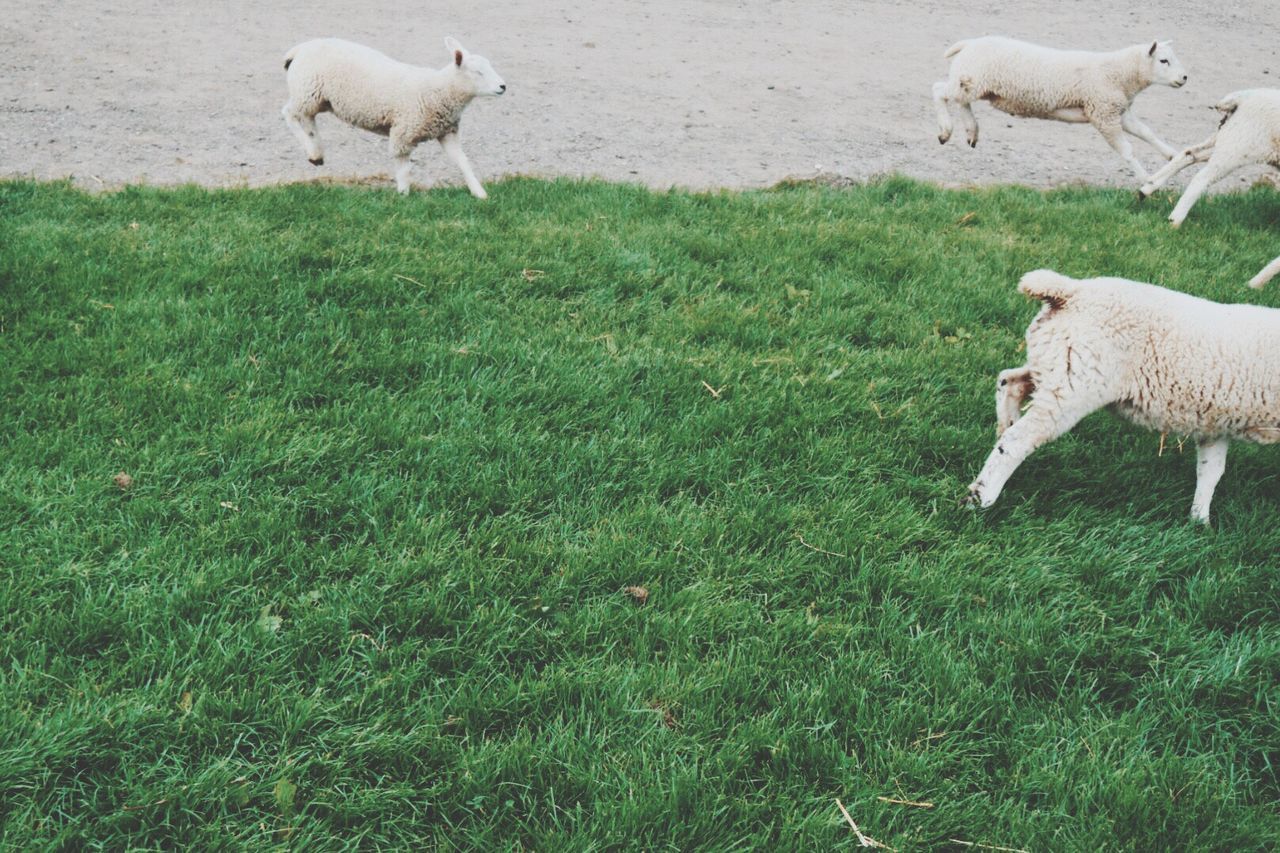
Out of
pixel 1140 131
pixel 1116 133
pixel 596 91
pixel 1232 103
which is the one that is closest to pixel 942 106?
pixel 1116 133

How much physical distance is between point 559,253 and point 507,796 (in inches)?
132

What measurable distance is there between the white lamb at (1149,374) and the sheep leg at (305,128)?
4.85 meters

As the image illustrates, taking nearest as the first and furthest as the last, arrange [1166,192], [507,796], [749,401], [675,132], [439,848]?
[439,848] < [507,796] < [749,401] < [1166,192] < [675,132]

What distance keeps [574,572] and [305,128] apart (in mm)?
4687

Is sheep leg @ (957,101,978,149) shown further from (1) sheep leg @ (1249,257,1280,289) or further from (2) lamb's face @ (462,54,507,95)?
(2) lamb's face @ (462,54,507,95)

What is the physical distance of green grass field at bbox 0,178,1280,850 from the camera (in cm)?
210

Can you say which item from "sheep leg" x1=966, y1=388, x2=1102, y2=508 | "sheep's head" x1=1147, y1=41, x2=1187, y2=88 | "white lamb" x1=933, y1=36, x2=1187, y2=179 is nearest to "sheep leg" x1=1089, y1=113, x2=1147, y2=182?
"white lamb" x1=933, y1=36, x2=1187, y2=179

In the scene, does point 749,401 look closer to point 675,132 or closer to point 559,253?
point 559,253

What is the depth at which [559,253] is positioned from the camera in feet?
16.1

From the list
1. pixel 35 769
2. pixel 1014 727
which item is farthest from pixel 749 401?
pixel 35 769

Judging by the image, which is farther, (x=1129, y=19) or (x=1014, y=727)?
(x=1129, y=19)

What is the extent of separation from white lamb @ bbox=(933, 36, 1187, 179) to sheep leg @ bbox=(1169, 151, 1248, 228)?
1.03 meters

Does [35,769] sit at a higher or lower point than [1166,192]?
lower

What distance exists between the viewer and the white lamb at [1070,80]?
6.68 m
